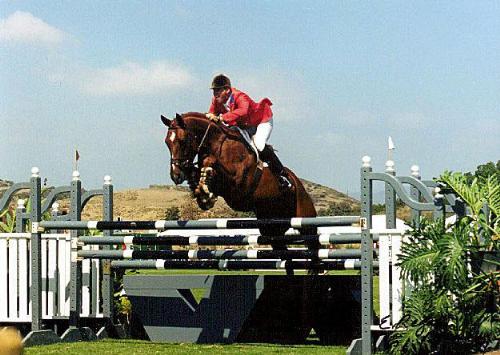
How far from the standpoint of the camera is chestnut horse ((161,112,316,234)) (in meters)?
6.53

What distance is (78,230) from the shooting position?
7609 mm

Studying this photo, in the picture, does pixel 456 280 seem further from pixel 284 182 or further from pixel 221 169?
pixel 284 182

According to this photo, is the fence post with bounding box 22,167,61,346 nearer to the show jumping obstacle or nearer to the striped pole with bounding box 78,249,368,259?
the show jumping obstacle

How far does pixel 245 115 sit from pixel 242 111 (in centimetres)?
5

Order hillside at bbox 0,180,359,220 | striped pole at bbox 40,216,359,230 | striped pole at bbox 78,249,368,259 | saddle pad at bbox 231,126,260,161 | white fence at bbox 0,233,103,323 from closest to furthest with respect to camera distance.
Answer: striped pole at bbox 40,216,359,230 → striped pole at bbox 78,249,368,259 → saddle pad at bbox 231,126,260,161 → white fence at bbox 0,233,103,323 → hillside at bbox 0,180,359,220

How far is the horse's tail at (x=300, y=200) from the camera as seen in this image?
755cm

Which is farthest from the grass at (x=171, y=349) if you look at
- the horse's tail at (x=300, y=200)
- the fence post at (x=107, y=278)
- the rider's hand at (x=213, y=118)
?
the rider's hand at (x=213, y=118)

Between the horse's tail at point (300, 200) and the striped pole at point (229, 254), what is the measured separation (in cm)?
92

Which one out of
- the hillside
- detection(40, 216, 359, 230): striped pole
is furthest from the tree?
the hillside

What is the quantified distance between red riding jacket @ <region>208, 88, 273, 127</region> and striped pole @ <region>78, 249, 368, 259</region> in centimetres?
114

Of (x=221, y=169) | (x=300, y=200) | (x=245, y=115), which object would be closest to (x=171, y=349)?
(x=221, y=169)

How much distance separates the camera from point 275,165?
7.31m

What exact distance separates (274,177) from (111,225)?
1.49m

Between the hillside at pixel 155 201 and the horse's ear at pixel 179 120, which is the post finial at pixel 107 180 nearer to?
the horse's ear at pixel 179 120
